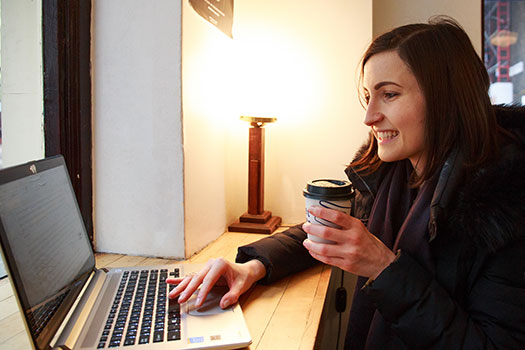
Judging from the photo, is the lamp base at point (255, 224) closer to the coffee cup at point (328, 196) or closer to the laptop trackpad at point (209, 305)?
the laptop trackpad at point (209, 305)

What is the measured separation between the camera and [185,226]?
1232mm

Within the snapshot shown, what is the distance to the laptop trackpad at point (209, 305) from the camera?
30.6 inches

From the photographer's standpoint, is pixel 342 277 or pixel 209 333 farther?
pixel 342 277

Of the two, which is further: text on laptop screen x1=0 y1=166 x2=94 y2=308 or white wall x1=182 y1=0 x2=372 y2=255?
white wall x1=182 y1=0 x2=372 y2=255

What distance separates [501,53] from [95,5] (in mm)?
2369

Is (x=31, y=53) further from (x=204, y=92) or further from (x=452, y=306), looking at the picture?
(x=452, y=306)

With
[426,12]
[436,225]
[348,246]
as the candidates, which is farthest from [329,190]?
[426,12]

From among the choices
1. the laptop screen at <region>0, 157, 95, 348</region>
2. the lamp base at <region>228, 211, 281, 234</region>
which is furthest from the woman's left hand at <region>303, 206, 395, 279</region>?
the lamp base at <region>228, 211, 281, 234</region>

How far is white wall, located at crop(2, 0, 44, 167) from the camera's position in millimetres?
1126

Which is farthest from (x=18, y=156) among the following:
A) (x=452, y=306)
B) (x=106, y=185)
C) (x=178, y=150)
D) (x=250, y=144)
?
(x=452, y=306)

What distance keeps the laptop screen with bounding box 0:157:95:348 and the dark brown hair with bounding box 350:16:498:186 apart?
32.8 inches

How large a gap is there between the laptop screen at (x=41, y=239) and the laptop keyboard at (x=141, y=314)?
0.09 m

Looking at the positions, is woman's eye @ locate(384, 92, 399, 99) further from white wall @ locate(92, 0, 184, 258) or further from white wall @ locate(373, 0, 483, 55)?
white wall @ locate(373, 0, 483, 55)

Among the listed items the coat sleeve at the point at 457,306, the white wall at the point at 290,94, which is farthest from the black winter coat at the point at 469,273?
the white wall at the point at 290,94
